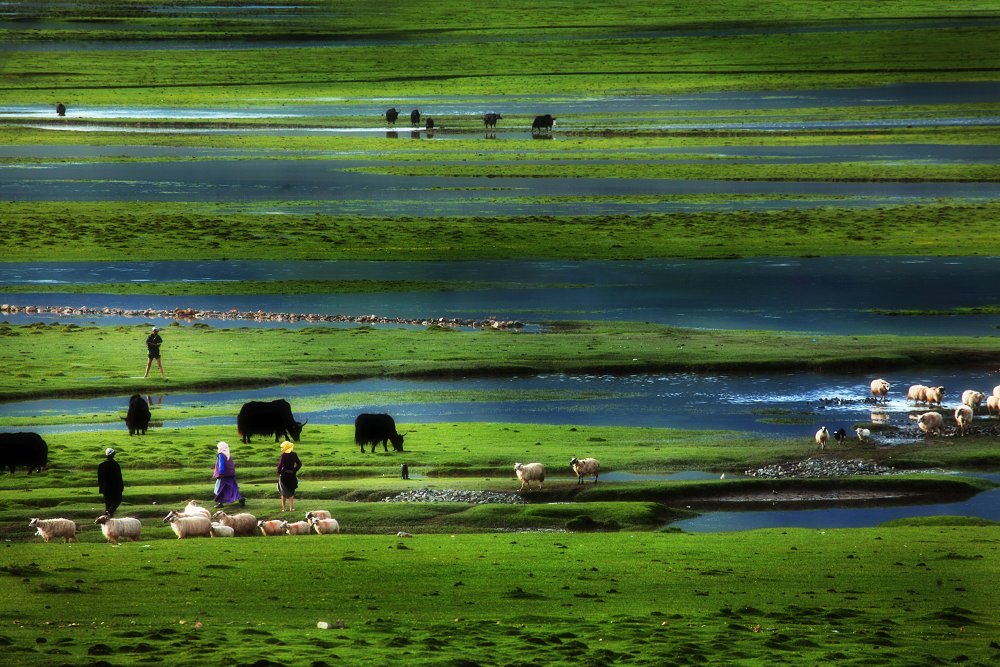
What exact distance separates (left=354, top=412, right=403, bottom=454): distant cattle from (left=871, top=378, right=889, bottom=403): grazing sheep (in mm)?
10955

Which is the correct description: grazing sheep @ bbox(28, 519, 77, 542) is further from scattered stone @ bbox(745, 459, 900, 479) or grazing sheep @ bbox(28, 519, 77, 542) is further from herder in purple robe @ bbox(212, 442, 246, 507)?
scattered stone @ bbox(745, 459, 900, 479)

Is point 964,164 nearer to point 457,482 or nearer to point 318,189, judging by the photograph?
point 318,189

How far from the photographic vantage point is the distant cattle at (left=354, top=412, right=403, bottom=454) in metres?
30.4

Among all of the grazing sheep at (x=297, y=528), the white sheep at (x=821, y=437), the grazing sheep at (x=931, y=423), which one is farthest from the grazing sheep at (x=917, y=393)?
the grazing sheep at (x=297, y=528)

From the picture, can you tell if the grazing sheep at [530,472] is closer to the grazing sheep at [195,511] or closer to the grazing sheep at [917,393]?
the grazing sheep at [195,511]

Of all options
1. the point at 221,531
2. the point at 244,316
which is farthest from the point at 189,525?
the point at 244,316

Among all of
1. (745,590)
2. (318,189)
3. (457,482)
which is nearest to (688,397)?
(457,482)

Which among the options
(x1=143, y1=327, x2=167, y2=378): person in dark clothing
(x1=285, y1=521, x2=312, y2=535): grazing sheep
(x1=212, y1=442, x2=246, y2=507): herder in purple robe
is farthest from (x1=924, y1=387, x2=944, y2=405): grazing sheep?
(x1=143, y1=327, x2=167, y2=378): person in dark clothing

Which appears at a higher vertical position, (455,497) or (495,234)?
(495,234)

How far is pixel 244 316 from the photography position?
48406 millimetres

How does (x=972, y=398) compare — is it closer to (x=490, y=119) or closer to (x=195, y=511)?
(x=195, y=511)

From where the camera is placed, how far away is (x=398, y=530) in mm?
24391

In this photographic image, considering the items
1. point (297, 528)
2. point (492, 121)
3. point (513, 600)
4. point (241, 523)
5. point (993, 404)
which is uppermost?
point (492, 121)

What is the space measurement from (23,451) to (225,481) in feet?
17.1
